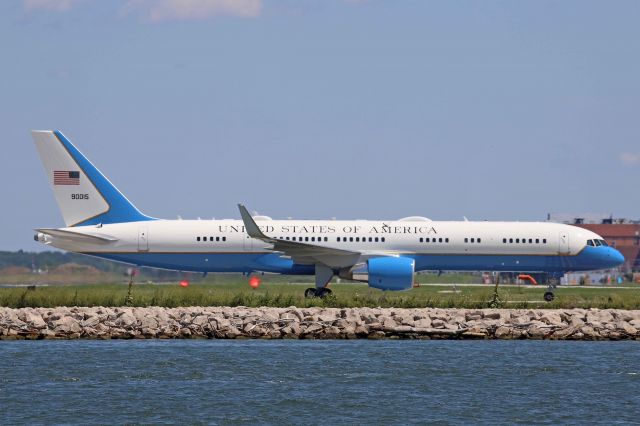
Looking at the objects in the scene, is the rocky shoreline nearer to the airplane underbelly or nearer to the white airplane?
the white airplane

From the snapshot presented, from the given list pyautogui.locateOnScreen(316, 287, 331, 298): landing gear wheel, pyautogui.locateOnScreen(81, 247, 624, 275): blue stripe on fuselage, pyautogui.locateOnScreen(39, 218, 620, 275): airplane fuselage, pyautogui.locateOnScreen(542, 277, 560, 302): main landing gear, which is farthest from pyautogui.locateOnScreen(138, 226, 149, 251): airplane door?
pyautogui.locateOnScreen(542, 277, 560, 302): main landing gear

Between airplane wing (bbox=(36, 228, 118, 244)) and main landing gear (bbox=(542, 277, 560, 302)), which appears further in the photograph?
airplane wing (bbox=(36, 228, 118, 244))

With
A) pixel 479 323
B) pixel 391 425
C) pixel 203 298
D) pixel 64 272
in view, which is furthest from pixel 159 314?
pixel 64 272

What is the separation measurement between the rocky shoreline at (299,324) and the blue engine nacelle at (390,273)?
25.1ft

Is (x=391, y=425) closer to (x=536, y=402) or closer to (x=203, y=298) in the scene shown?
(x=536, y=402)

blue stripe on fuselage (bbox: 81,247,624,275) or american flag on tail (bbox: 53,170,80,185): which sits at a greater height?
american flag on tail (bbox: 53,170,80,185)

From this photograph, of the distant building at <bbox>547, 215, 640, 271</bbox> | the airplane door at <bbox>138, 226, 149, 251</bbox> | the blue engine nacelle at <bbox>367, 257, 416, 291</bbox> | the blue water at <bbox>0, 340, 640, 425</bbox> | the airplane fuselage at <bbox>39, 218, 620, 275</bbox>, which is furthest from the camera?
the distant building at <bbox>547, 215, 640, 271</bbox>

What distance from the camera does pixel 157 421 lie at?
27.5m

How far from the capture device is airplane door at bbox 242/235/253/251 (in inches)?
2136

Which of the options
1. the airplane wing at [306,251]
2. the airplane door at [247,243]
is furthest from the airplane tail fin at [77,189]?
the airplane wing at [306,251]

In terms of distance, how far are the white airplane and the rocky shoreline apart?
8.94 meters

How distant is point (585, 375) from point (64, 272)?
40.8m

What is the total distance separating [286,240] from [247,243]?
1715 mm

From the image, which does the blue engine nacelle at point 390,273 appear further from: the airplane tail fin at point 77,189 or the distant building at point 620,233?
the distant building at point 620,233
